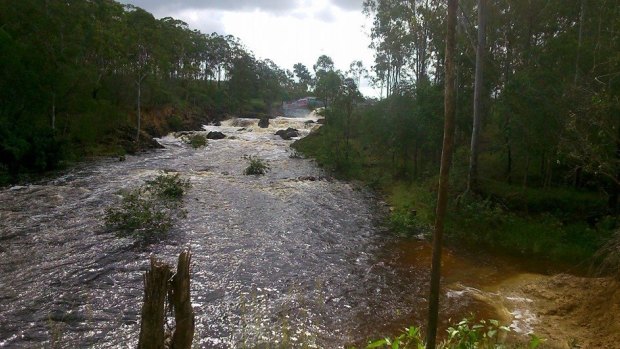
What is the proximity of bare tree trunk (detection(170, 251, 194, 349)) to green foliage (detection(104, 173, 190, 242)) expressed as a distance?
9554mm

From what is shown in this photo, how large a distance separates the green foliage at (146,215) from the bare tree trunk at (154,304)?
31.8 ft

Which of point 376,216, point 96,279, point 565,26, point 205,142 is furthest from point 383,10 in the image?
point 96,279

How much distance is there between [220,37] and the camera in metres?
88.1

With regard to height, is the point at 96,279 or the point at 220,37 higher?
the point at 220,37

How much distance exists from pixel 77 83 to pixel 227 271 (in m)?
23.1

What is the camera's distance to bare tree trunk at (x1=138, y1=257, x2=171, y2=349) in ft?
17.0

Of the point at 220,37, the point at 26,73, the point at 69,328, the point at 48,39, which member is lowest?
the point at 69,328

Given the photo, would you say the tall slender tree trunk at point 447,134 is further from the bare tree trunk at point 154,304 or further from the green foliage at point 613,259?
the green foliage at point 613,259

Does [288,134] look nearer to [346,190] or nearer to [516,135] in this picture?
[346,190]

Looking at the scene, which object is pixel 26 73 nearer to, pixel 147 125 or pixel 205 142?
pixel 205 142

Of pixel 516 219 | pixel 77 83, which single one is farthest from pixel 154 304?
pixel 77 83

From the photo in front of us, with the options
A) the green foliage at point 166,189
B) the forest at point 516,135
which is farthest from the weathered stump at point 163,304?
the green foliage at point 166,189

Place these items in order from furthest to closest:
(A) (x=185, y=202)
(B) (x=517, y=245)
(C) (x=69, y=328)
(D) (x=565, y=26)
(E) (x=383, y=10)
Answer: (E) (x=383, y=10)
(D) (x=565, y=26)
(A) (x=185, y=202)
(B) (x=517, y=245)
(C) (x=69, y=328)

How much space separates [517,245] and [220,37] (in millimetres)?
82214
